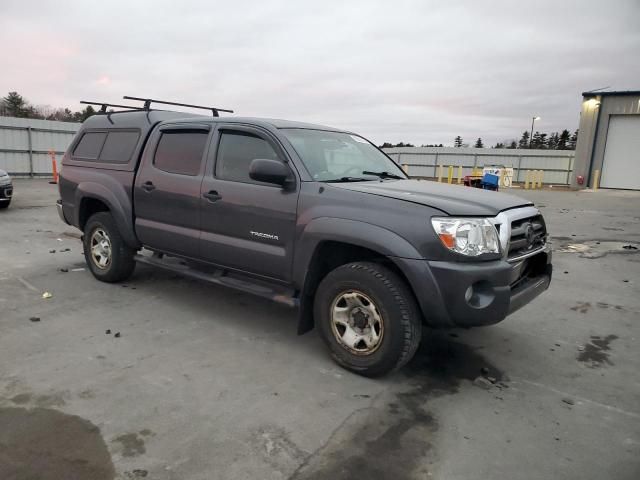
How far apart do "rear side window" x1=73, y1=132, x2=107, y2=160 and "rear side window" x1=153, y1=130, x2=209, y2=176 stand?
117 cm

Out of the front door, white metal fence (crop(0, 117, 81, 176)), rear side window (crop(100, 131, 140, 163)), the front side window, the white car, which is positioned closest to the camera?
the front door

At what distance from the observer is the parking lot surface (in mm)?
2496

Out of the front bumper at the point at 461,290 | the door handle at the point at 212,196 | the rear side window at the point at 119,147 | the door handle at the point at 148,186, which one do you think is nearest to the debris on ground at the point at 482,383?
the front bumper at the point at 461,290

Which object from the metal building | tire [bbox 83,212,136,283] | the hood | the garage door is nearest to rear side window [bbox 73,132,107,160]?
→ tire [bbox 83,212,136,283]

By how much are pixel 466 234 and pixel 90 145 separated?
4702mm

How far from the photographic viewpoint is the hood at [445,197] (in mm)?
3225

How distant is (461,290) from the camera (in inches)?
120

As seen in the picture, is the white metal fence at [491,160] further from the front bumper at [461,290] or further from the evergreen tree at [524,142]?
the evergreen tree at [524,142]

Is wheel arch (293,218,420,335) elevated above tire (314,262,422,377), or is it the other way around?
wheel arch (293,218,420,335)

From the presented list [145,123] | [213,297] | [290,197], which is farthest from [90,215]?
[290,197]

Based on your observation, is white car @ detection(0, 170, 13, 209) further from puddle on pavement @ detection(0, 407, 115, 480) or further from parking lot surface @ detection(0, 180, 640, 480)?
puddle on pavement @ detection(0, 407, 115, 480)

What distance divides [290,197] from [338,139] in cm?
112

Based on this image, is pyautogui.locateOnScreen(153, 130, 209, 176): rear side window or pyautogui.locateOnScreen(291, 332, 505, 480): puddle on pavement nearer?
pyautogui.locateOnScreen(291, 332, 505, 480): puddle on pavement

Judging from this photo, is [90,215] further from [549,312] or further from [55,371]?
[549,312]
